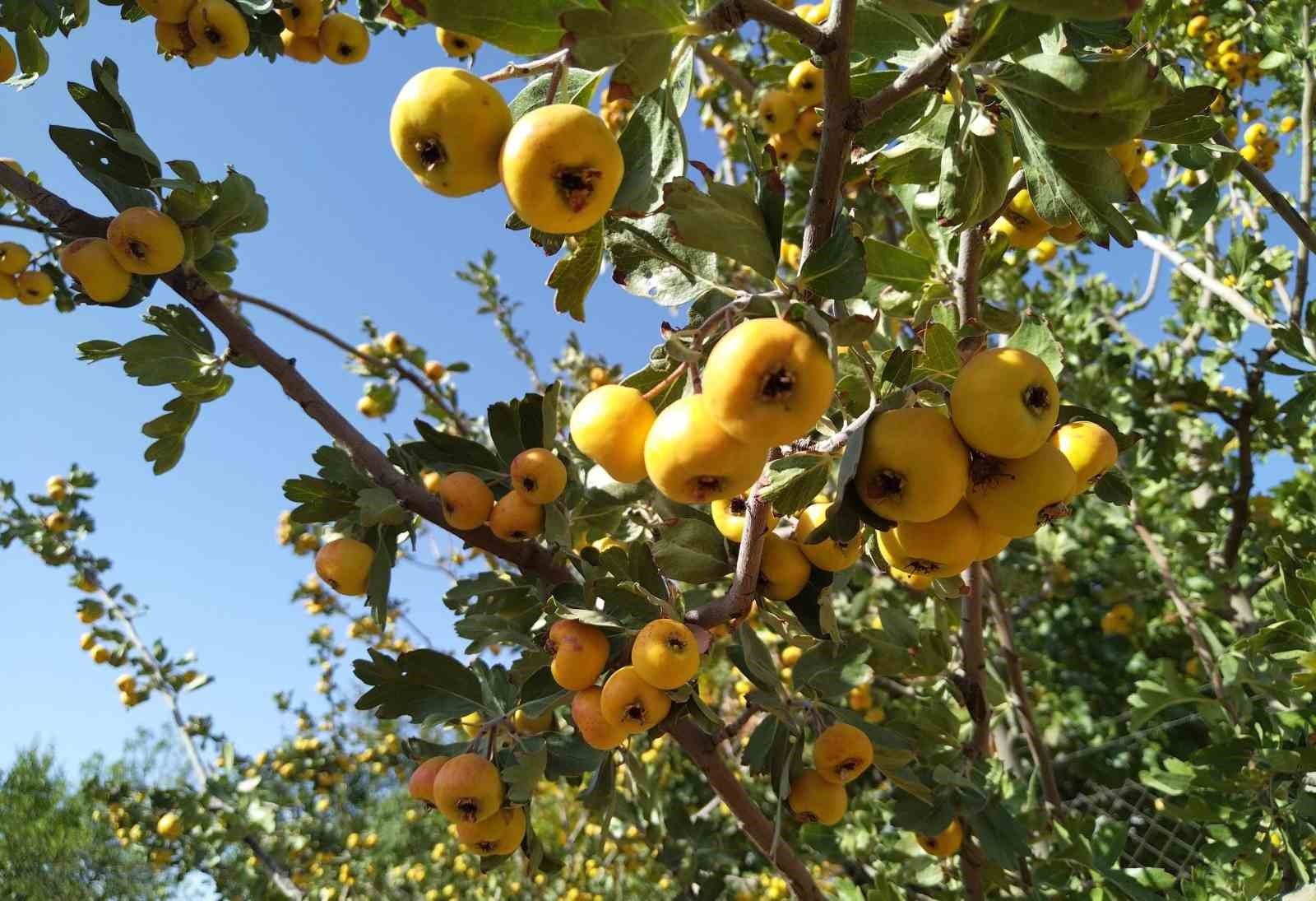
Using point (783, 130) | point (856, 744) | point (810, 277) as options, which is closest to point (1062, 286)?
point (783, 130)

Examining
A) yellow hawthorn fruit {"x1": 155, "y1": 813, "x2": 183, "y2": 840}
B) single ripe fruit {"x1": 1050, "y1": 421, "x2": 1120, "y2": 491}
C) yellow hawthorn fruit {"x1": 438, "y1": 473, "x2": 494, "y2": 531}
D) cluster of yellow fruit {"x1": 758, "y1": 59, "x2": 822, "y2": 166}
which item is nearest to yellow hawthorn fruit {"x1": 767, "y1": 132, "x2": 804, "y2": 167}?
cluster of yellow fruit {"x1": 758, "y1": 59, "x2": 822, "y2": 166}

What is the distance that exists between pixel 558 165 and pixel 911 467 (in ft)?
2.07

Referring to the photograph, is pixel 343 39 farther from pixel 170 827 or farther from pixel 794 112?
pixel 170 827

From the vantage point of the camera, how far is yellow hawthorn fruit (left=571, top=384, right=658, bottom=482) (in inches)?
50.3

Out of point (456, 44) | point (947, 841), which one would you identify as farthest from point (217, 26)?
point (947, 841)

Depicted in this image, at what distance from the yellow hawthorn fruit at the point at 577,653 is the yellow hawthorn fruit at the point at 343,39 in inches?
87.1

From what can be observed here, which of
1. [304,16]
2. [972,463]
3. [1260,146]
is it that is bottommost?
[972,463]

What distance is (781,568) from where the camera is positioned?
1665 millimetres

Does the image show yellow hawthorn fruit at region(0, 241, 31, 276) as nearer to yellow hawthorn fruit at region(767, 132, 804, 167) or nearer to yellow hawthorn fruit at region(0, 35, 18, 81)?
yellow hawthorn fruit at region(0, 35, 18, 81)

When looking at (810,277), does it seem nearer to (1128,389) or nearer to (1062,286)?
(1128,389)

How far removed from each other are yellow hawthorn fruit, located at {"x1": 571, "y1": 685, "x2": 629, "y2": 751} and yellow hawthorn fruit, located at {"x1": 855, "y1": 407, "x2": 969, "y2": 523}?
31.4 inches

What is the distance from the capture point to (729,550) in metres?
1.80

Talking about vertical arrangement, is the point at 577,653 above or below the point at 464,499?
below

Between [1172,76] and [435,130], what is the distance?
82.7 inches
